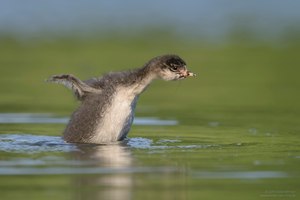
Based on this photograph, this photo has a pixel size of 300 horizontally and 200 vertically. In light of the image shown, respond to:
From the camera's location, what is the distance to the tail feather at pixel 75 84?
1488 cm

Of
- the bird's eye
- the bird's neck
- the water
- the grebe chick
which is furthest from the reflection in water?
the bird's eye

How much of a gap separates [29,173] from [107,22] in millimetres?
23401

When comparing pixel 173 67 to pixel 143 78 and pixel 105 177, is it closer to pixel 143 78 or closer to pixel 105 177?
pixel 143 78

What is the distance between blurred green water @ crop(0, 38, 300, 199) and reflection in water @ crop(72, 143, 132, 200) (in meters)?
0.02

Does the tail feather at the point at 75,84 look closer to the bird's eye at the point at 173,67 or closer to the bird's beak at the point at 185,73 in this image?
the bird's eye at the point at 173,67

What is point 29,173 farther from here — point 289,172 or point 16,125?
point 16,125

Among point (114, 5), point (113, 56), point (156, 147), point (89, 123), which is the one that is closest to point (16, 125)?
point (89, 123)

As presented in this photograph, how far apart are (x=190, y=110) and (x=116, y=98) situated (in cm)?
395

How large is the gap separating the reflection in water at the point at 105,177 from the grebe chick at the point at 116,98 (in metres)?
0.29

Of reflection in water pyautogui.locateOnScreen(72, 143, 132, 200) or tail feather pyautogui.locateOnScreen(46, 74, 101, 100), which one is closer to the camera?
reflection in water pyautogui.locateOnScreen(72, 143, 132, 200)

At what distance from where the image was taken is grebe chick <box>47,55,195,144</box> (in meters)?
14.8

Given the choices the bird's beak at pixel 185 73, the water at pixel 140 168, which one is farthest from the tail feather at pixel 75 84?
the bird's beak at pixel 185 73

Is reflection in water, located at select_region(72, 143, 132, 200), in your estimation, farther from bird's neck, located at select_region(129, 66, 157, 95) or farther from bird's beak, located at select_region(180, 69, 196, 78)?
bird's beak, located at select_region(180, 69, 196, 78)

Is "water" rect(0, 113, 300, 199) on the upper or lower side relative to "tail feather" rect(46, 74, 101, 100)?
lower
